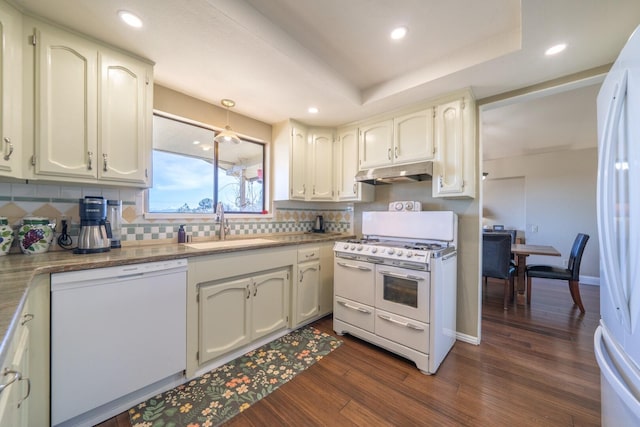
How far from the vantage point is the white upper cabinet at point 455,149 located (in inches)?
86.0

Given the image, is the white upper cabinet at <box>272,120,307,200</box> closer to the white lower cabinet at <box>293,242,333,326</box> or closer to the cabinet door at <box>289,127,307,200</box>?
the cabinet door at <box>289,127,307,200</box>

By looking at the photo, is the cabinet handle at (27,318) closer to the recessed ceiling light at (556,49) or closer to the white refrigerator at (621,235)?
the white refrigerator at (621,235)

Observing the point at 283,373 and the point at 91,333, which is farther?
the point at 283,373

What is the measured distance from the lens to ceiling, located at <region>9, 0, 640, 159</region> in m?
1.37

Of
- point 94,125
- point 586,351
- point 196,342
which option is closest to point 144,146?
point 94,125

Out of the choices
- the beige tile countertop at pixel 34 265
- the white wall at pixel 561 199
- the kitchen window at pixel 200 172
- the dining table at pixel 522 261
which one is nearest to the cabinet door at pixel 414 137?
the kitchen window at pixel 200 172

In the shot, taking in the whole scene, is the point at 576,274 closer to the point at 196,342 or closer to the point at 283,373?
the point at 283,373

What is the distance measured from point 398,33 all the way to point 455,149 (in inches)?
42.9

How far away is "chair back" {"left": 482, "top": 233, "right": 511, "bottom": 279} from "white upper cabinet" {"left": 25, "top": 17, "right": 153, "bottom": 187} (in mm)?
3856

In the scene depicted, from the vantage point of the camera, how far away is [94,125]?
1577 millimetres

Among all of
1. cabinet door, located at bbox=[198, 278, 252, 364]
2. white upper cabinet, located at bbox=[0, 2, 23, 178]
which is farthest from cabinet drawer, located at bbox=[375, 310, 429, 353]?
white upper cabinet, located at bbox=[0, 2, 23, 178]

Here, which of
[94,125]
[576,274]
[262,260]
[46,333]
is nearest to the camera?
[46,333]

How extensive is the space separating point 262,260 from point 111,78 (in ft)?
5.47

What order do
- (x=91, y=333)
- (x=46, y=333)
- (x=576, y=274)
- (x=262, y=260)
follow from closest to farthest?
(x=46, y=333) → (x=91, y=333) → (x=262, y=260) → (x=576, y=274)
